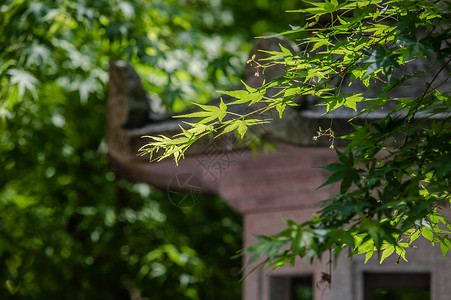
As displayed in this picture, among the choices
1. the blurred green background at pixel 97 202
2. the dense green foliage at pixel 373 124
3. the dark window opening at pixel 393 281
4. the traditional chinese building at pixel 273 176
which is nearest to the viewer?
the dense green foliage at pixel 373 124

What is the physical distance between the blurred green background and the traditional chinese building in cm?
123

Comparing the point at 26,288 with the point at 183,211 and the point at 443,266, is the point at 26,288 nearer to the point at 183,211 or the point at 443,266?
the point at 183,211

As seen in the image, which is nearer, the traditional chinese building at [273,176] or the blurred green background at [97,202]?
the traditional chinese building at [273,176]

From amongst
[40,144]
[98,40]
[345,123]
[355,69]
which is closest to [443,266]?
[345,123]

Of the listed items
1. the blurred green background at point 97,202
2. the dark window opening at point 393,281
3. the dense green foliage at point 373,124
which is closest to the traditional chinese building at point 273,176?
the dark window opening at point 393,281

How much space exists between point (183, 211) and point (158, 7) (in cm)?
301

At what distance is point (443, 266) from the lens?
14.9 ft

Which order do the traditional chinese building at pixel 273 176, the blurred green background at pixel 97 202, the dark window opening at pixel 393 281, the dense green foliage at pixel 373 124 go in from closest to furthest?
the dense green foliage at pixel 373 124
the traditional chinese building at pixel 273 176
the dark window opening at pixel 393 281
the blurred green background at pixel 97 202

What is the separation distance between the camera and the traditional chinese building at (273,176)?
14.1 feet

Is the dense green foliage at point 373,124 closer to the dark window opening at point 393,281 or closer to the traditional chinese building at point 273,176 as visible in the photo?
the traditional chinese building at point 273,176

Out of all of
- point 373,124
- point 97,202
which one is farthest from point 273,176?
point 97,202

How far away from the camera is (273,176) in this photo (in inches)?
195

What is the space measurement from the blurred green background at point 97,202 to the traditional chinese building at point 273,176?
123 centimetres

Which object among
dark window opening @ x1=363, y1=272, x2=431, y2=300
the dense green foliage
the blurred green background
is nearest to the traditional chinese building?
dark window opening @ x1=363, y1=272, x2=431, y2=300
